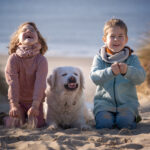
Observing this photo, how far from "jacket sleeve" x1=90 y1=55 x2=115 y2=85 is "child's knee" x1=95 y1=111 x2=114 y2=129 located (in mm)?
437

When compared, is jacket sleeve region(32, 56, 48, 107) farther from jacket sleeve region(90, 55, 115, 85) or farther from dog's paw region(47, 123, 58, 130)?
jacket sleeve region(90, 55, 115, 85)

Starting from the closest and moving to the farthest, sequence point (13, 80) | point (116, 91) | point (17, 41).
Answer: point (13, 80), point (116, 91), point (17, 41)

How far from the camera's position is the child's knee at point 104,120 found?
12.6 feet

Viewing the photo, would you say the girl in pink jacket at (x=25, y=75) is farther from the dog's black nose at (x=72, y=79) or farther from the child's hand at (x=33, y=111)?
the dog's black nose at (x=72, y=79)

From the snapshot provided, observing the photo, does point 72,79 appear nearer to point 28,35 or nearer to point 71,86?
point 71,86

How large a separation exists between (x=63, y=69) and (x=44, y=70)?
26cm

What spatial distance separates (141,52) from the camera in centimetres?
652

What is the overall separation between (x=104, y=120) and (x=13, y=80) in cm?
132

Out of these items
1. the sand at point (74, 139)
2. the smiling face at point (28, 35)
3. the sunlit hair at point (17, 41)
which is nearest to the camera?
the sand at point (74, 139)

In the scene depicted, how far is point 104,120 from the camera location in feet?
12.7

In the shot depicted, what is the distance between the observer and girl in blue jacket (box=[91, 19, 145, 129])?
12.6 ft

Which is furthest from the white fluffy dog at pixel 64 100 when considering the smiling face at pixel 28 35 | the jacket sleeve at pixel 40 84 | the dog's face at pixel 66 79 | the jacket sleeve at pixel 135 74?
the jacket sleeve at pixel 135 74

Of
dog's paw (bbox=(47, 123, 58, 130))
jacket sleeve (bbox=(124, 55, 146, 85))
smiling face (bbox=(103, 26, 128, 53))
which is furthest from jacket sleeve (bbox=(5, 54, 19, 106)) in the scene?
jacket sleeve (bbox=(124, 55, 146, 85))

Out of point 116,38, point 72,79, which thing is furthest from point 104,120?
point 116,38
